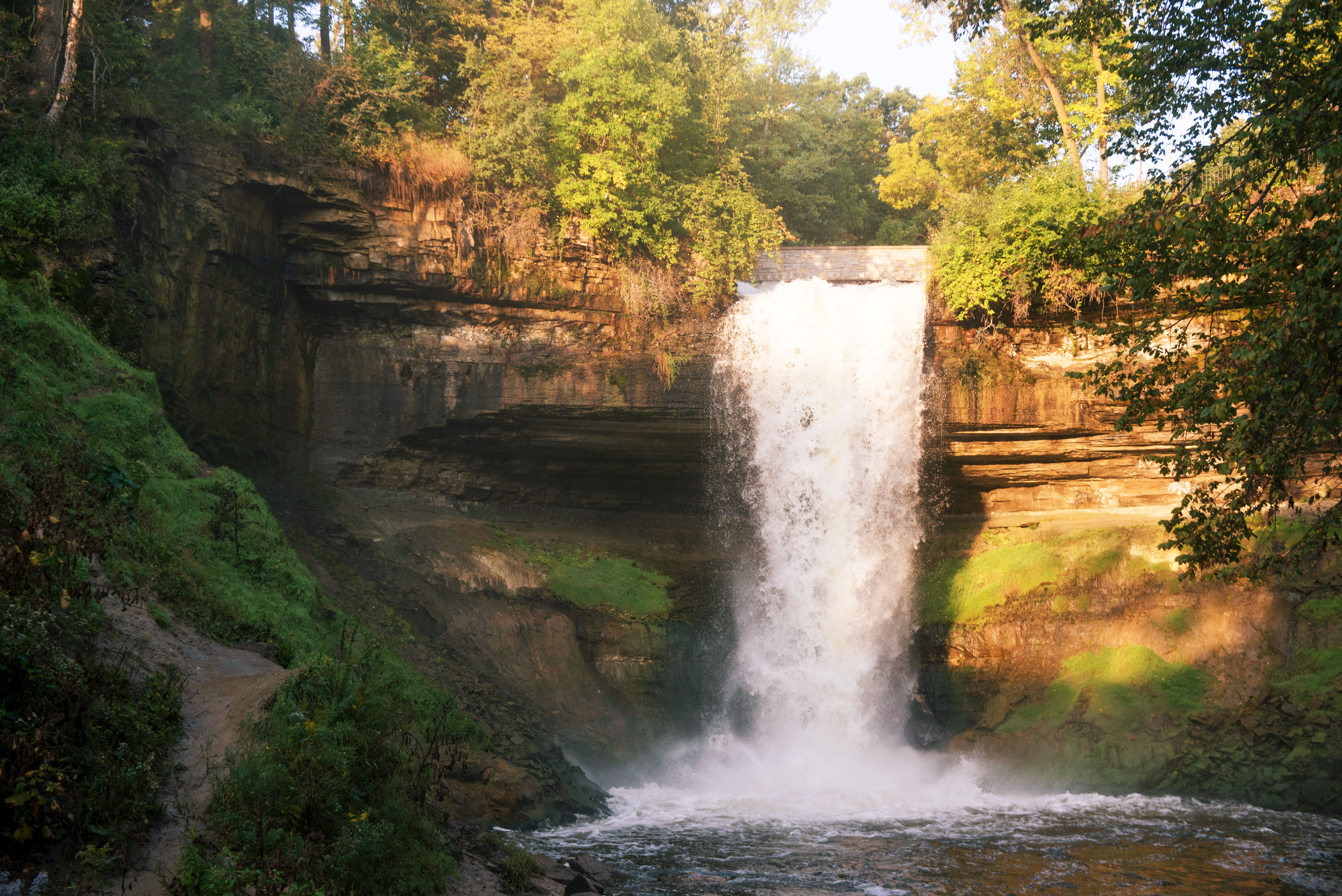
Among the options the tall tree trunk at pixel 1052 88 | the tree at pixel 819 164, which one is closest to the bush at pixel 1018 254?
the tall tree trunk at pixel 1052 88

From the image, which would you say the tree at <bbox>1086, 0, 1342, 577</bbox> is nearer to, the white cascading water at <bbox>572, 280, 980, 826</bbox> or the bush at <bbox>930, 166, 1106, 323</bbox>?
the bush at <bbox>930, 166, 1106, 323</bbox>

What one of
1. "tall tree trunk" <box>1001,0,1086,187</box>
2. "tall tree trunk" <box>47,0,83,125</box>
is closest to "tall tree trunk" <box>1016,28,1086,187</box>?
"tall tree trunk" <box>1001,0,1086,187</box>

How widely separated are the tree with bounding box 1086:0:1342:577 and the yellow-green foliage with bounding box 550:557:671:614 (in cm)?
1216

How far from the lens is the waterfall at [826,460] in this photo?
814 inches

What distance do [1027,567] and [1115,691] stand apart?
3.53m

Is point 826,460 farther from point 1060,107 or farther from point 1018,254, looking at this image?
point 1060,107

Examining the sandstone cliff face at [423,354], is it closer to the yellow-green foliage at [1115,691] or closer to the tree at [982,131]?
the yellow-green foliage at [1115,691]

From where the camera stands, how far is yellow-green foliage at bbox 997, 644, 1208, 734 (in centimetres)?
1770

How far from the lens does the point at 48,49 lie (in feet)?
48.2

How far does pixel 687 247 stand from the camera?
22578mm

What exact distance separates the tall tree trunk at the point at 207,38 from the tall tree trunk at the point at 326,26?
437 centimetres

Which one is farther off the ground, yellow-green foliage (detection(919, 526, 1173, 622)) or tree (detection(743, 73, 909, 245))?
tree (detection(743, 73, 909, 245))

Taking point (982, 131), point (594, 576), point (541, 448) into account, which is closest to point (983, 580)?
point (594, 576)

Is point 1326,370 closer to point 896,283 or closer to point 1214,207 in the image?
point 1214,207
